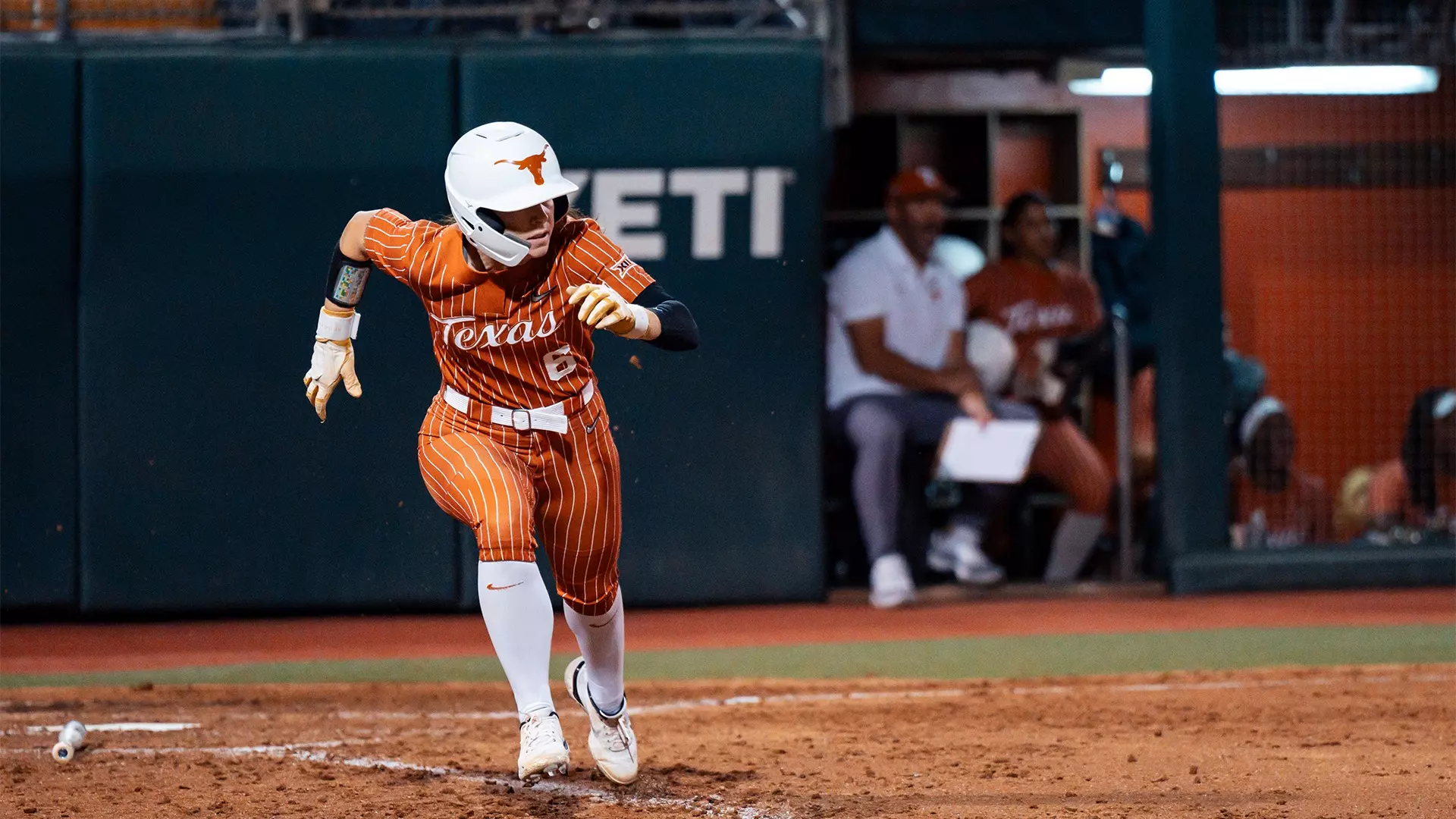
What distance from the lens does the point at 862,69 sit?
30.2ft

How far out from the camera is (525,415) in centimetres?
392

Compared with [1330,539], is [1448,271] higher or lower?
higher

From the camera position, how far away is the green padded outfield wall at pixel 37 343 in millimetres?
7422

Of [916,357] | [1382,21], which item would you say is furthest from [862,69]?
[1382,21]

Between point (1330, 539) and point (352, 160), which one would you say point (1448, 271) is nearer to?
point (1330, 539)

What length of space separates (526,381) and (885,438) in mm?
3871

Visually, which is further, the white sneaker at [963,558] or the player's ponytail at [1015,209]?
the player's ponytail at [1015,209]

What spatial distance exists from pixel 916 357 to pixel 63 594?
13.6ft

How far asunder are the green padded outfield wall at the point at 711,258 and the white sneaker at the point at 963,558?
88 centimetres

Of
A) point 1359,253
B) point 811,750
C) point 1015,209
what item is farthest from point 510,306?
point 1359,253

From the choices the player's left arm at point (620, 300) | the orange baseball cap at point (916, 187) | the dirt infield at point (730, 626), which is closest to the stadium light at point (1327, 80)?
the orange baseball cap at point (916, 187)

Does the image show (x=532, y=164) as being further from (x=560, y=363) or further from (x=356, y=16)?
(x=356, y=16)

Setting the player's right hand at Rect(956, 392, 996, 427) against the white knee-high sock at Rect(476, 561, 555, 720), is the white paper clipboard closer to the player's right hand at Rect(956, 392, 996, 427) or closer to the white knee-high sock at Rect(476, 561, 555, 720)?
the player's right hand at Rect(956, 392, 996, 427)

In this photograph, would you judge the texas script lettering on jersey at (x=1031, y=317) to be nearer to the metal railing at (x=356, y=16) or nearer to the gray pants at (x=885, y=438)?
the gray pants at (x=885, y=438)
